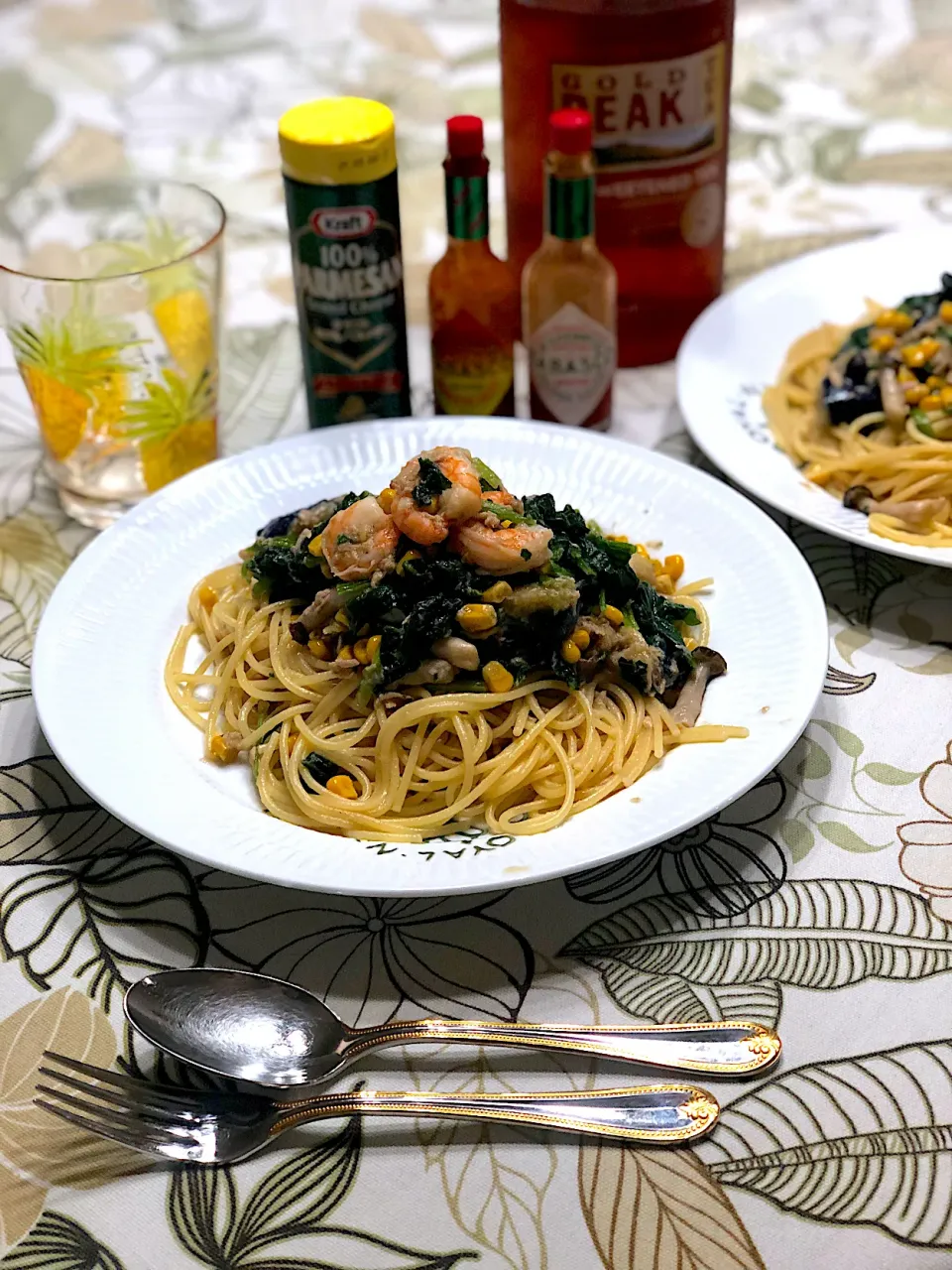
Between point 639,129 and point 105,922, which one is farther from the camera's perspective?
point 639,129

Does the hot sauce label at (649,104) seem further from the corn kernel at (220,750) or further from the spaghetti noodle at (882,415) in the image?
the corn kernel at (220,750)

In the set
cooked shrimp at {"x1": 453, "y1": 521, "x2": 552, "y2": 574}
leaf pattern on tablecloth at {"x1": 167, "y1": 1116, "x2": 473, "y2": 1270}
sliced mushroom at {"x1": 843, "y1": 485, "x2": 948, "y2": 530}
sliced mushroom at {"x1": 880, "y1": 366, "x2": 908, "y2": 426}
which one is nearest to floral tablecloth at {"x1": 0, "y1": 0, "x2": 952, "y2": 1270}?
leaf pattern on tablecloth at {"x1": 167, "y1": 1116, "x2": 473, "y2": 1270}

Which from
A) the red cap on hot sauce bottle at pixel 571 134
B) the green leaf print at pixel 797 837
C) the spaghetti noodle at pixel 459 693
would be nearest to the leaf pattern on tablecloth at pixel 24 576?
the spaghetti noodle at pixel 459 693

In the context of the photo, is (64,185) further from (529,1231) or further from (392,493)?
(529,1231)

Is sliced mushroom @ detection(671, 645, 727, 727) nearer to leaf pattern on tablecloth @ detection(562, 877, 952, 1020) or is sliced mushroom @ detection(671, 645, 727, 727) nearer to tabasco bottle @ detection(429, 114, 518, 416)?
leaf pattern on tablecloth @ detection(562, 877, 952, 1020)

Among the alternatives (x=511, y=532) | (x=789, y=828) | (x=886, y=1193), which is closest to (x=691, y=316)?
(x=511, y=532)

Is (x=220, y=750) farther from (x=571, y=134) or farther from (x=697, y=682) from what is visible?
(x=571, y=134)

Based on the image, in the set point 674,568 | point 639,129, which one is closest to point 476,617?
point 674,568
